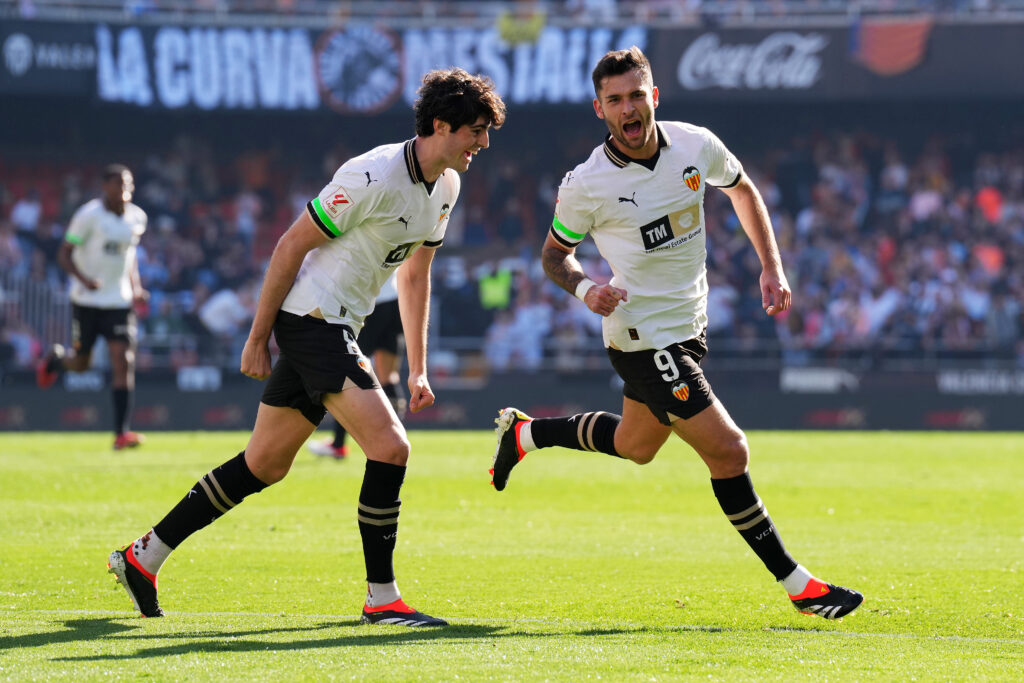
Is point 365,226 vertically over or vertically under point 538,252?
under

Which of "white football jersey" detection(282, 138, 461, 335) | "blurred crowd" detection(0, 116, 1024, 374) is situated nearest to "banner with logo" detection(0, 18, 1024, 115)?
"blurred crowd" detection(0, 116, 1024, 374)

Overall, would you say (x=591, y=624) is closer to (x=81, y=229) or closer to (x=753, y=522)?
(x=753, y=522)

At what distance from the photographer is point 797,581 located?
5625 millimetres

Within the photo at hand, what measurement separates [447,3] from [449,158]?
72.2 feet

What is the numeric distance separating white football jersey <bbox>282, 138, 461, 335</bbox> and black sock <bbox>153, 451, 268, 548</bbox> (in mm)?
756

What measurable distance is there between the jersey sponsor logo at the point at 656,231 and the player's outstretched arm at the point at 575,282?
329 mm

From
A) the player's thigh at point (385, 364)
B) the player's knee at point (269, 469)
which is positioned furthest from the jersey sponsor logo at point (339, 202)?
the player's thigh at point (385, 364)

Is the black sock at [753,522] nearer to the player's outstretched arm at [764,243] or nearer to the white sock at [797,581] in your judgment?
the white sock at [797,581]

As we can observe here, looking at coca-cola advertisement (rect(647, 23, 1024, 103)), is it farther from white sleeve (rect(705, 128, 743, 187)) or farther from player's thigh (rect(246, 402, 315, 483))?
player's thigh (rect(246, 402, 315, 483))

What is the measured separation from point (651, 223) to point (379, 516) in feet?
5.91

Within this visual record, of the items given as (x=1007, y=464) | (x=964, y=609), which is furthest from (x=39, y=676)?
(x=1007, y=464)

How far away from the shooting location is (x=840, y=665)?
4.70 meters

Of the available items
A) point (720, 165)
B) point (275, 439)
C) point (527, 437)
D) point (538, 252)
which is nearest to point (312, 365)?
point (275, 439)

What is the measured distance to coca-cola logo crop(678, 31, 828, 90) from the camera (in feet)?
84.7
